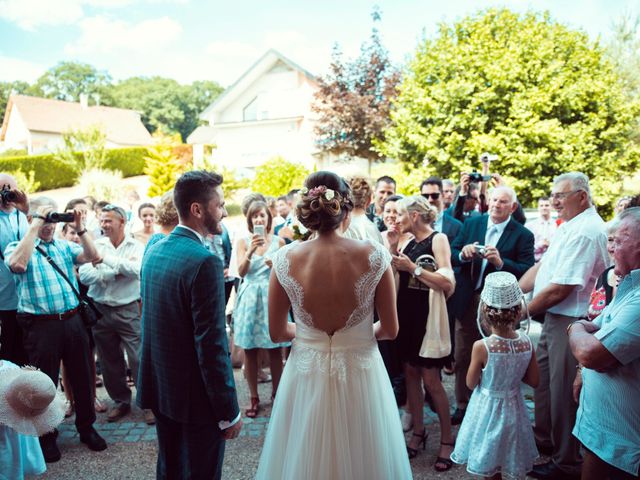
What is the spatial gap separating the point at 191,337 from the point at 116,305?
2.66 meters

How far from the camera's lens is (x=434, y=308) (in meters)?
3.88

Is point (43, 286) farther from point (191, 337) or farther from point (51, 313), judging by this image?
point (191, 337)

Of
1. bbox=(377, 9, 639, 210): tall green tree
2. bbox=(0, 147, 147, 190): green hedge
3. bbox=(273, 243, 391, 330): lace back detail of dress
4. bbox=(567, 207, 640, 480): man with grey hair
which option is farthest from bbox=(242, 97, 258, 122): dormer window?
bbox=(567, 207, 640, 480): man with grey hair

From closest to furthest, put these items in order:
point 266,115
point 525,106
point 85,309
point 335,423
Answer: point 335,423
point 85,309
point 525,106
point 266,115

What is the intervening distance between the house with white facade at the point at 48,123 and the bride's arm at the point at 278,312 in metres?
43.6

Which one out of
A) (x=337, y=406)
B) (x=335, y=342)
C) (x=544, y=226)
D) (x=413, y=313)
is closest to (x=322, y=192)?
(x=335, y=342)

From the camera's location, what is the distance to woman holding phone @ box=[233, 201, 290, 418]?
16.1 ft

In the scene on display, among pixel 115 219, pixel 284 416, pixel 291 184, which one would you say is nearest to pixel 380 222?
pixel 115 219

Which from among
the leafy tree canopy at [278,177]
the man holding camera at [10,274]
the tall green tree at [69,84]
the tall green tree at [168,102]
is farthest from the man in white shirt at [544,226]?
the tall green tree at [69,84]

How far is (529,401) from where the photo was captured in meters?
4.95

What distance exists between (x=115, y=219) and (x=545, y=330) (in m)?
4.28

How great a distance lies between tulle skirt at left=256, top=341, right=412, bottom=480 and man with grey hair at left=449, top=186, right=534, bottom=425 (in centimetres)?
203

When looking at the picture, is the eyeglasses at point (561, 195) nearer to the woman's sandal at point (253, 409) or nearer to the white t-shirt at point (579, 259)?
the white t-shirt at point (579, 259)

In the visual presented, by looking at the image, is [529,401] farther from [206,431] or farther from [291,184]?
[291,184]
